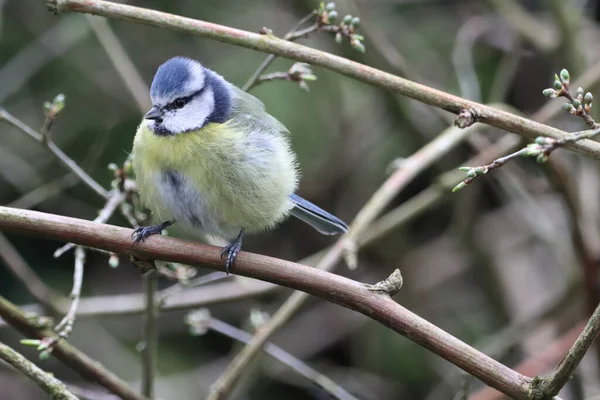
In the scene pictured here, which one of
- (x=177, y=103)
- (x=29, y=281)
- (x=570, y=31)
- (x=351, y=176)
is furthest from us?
(x=351, y=176)

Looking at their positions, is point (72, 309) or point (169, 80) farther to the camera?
point (169, 80)

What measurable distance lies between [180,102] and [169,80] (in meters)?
0.08

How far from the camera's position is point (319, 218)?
2512 mm

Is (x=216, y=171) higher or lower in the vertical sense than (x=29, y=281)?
higher

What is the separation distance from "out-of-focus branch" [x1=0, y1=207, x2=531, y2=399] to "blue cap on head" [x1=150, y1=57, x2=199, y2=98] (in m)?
0.65

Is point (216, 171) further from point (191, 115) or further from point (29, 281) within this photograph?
point (29, 281)

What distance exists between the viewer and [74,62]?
407 cm

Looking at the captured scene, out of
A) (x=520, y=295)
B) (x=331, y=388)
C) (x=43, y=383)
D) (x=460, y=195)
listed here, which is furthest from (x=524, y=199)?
(x=43, y=383)

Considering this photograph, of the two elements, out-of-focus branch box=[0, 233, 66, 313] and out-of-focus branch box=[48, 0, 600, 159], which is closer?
out-of-focus branch box=[48, 0, 600, 159]

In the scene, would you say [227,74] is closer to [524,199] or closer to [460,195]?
[460,195]

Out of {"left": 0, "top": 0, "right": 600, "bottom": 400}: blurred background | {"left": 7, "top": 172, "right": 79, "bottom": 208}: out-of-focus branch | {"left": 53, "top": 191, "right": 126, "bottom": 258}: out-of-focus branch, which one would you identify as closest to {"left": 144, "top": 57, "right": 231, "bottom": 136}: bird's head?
{"left": 53, "top": 191, "right": 126, "bottom": 258}: out-of-focus branch

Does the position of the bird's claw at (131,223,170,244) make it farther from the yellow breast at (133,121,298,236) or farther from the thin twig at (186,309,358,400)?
the thin twig at (186,309,358,400)

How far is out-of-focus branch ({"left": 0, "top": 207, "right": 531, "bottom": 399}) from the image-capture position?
1.42 m

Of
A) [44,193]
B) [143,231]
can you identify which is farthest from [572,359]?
[44,193]
